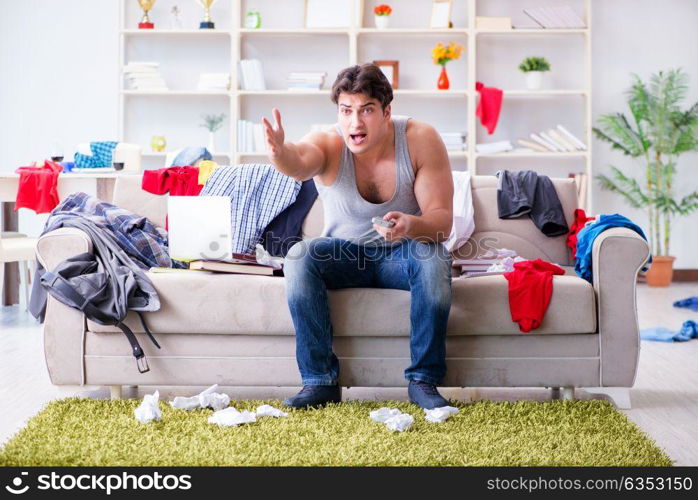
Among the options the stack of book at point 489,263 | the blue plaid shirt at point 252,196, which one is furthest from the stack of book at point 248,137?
the stack of book at point 489,263

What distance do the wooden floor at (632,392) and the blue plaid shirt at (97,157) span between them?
3.79 feet

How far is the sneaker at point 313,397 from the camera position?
2779mm

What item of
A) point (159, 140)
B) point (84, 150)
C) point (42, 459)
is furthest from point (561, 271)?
point (159, 140)

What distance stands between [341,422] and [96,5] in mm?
4914

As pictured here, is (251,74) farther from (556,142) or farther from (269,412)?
(269,412)

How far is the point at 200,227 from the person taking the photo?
9.85 ft

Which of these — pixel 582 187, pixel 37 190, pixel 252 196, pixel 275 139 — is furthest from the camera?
pixel 582 187

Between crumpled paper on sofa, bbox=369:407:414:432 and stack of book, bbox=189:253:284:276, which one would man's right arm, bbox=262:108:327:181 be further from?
crumpled paper on sofa, bbox=369:407:414:432

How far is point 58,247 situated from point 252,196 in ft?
2.66

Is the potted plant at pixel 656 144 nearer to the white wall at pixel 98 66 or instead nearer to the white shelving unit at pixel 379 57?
the white wall at pixel 98 66

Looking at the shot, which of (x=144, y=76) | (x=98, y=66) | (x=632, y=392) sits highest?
(x=98, y=66)

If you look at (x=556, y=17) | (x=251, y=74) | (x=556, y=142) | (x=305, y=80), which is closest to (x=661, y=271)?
(x=556, y=142)

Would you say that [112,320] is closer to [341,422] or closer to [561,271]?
[341,422]

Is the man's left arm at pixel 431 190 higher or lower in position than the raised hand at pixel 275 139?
lower
